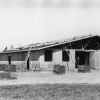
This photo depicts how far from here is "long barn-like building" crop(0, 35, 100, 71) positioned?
96.9 ft

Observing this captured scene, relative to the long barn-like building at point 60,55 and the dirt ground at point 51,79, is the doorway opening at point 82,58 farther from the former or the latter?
the dirt ground at point 51,79

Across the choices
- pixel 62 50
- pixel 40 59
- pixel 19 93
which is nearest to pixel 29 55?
pixel 40 59

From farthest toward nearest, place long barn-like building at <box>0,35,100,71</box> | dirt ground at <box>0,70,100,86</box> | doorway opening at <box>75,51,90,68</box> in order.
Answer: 1. doorway opening at <box>75,51,90,68</box>
2. long barn-like building at <box>0,35,100,71</box>
3. dirt ground at <box>0,70,100,86</box>

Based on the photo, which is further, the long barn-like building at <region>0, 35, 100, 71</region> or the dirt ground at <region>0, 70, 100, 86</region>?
the long barn-like building at <region>0, 35, 100, 71</region>

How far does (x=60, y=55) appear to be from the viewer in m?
29.9

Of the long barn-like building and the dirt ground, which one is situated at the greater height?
the long barn-like building

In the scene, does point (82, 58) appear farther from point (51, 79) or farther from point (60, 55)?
point (51, 79)

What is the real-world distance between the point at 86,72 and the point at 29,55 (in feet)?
23.5

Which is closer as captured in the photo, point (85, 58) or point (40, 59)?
point (40, 59)

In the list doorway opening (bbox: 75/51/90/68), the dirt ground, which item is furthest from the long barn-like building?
the dirt ground

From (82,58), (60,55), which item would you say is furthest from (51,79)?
(82,58)

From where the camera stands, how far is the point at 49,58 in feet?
97.6

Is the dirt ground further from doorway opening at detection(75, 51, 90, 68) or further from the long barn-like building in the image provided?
doorway opening at detection(75, 51, 90, 68)

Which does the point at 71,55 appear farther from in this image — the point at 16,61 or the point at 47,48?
the point at 16,61
